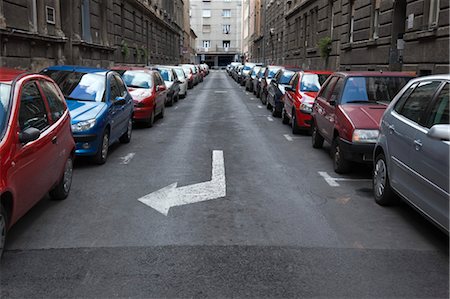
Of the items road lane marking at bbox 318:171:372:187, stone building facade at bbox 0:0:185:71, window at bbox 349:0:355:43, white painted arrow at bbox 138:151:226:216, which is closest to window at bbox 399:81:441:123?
road lane marking at bbox 318:171:372:187

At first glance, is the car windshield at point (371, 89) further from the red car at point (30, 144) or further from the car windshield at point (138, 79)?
the car windshield at point (138, 79)

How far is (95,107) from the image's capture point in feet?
28.8

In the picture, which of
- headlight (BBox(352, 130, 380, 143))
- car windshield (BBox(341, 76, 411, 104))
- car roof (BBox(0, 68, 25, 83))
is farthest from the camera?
car windshield (BBox(341, 76, 411, 104))

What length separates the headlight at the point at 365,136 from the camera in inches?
293

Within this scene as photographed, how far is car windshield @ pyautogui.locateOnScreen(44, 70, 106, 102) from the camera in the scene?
30.6ft

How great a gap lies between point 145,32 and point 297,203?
32919mm

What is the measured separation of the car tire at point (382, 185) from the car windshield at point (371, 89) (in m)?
2.29

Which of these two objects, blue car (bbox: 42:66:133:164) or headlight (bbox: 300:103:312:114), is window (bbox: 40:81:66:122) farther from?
headlight (bbox: 300:103:312:114)

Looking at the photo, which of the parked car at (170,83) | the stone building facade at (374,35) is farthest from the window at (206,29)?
the parked car at (170,83)

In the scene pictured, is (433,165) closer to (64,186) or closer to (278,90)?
(64,186)

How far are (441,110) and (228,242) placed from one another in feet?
8.06

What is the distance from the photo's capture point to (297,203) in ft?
21.0

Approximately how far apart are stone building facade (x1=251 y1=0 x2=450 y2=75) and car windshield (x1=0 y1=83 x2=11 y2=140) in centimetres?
1109

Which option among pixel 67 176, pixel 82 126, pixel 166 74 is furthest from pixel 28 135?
pixel 166 74
